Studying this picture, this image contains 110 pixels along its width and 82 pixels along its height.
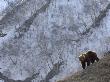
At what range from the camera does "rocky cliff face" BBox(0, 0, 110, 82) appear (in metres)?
108

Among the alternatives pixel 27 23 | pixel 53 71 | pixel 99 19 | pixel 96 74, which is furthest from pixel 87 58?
pixel 27 23

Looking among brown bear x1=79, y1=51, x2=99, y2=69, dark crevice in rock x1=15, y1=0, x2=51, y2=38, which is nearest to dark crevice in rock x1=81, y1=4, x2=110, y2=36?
dark crevice in rock x1=15, y1=0, x2=51, y2=38

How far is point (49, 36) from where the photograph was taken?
395 feet

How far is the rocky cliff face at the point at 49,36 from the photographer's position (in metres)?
108

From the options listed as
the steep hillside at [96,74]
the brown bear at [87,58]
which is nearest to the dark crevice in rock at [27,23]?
the brown bear at [87,58]

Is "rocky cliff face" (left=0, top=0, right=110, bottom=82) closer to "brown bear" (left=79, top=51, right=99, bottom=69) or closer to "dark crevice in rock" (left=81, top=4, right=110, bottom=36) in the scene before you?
"dark crevice in rock" (left=81, top=4, right=110, bottom=36)

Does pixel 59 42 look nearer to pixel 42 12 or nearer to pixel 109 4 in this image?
pixel 42 12

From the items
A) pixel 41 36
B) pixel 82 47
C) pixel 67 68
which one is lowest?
pixel 67 68

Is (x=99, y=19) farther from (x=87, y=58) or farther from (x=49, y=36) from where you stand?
(x=87, y=58)

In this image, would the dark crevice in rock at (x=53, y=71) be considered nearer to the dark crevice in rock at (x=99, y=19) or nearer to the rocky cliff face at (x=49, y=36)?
the rocky cliff face at (x=49, y=36)

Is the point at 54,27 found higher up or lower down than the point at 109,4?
lower down

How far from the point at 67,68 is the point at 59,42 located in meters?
14.6

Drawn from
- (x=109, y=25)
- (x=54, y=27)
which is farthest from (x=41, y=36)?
(x=109, y=25)

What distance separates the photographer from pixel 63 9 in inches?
5074
